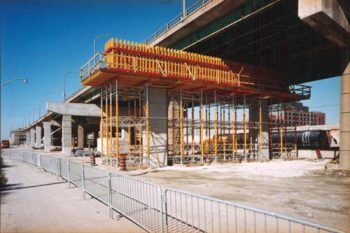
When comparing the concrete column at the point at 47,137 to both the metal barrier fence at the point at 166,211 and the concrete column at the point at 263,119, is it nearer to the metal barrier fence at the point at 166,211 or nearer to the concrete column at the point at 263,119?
the concrete column at the point at 263,119

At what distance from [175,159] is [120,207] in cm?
1713

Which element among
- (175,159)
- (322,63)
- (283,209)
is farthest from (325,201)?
(322,63)

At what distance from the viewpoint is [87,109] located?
1827 inches

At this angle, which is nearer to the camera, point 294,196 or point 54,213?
point 54,213

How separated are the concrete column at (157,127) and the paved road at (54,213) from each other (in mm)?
10675

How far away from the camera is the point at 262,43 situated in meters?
28.7

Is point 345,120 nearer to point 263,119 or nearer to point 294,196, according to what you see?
point 294,196

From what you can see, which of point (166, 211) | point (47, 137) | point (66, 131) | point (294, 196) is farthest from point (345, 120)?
point (47, 137)

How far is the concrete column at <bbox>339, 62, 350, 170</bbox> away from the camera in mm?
18891

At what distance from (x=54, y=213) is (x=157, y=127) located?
49.3ft

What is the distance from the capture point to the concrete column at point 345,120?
62.0 feet

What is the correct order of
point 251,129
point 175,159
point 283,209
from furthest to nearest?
point 251,129 < point 175,159 < point 283,209

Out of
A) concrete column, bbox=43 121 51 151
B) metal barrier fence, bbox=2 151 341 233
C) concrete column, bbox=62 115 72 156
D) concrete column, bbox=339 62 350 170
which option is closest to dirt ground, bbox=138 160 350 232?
metal barrier fence, bbox=2 151 341 233

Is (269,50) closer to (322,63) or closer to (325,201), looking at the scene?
(322,63)
